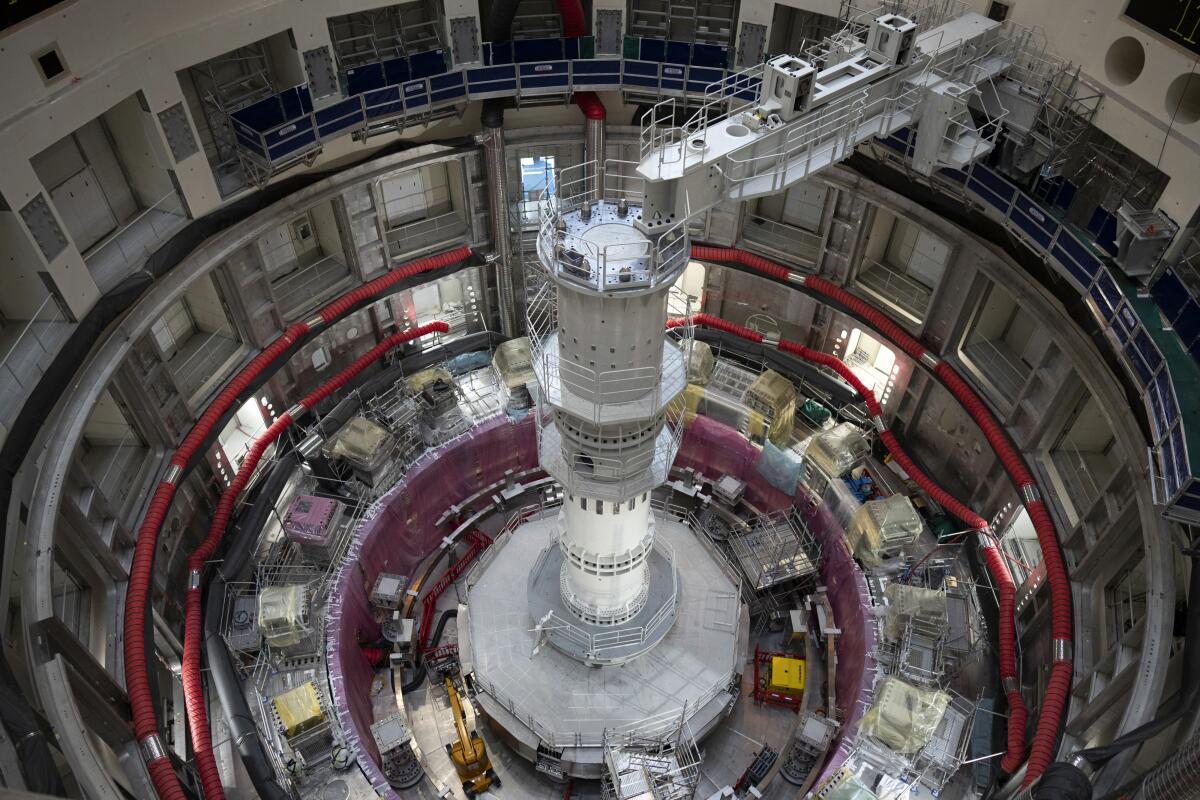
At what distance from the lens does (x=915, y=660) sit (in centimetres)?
2745

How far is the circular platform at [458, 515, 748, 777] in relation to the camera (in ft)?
90.5

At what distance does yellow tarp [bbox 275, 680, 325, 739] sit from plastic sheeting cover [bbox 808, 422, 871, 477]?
1948 centimetres

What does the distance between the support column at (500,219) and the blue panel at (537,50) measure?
2946mm

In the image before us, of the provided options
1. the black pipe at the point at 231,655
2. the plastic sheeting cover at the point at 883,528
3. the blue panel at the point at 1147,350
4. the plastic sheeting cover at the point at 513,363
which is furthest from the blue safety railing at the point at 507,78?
the plastic sheeting cover at the point at 883,528

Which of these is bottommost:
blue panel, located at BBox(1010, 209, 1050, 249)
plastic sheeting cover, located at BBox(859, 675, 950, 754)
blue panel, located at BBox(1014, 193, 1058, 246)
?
plastic sheeting cover, located at BBox(859, 675, 950, 754)

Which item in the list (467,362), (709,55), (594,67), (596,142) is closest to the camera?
(709,55)

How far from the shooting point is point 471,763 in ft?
93.4

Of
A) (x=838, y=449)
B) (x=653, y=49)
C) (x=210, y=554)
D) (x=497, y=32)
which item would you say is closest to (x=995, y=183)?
(x=838, y=449)

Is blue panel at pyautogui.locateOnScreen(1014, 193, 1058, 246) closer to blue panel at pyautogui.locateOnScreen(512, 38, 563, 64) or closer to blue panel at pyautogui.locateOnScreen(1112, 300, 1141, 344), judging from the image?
blue panel at pyautogui.locateOnScreen(1112, 300, 1141, 344)

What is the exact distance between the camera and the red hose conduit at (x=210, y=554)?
2361 centimetres

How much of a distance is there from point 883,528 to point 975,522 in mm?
3699

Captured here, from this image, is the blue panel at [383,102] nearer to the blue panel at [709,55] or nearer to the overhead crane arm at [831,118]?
the blue panel at [709,55]

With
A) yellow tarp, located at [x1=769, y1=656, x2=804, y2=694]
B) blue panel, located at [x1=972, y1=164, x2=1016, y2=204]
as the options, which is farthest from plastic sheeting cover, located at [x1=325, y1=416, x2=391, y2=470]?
blue panel, located at [x1=972, y1=164, x2=1016, y2=204]

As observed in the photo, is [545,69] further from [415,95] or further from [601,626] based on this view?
[601,626]
